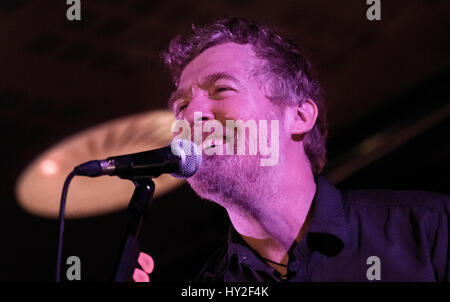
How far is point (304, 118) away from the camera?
1883 millimetres

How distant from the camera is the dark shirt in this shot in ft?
4.95

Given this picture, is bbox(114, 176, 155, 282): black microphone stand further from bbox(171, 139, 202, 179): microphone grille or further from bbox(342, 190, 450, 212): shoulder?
bbox(342, 190, 450, 212): shoulder

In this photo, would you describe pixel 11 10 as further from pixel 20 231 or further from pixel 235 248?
pixel 20 231

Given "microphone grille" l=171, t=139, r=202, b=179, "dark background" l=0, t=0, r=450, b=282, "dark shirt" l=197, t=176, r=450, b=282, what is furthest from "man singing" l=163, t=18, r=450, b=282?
"dark background" l=0, t=0, r=450, b=282

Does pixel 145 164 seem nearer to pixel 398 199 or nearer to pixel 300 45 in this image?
pixel 398 199

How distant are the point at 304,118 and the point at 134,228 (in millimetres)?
845

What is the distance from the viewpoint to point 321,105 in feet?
6.73

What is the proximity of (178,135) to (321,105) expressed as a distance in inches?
24.0

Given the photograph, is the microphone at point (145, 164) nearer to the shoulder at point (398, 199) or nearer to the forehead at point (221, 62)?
the forehead at point (221, 62)

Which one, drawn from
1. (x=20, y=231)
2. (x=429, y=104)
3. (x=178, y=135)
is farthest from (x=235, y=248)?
(x=20, y=231)

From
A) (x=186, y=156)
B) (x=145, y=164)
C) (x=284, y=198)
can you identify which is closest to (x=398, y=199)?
(x=284, y=198)

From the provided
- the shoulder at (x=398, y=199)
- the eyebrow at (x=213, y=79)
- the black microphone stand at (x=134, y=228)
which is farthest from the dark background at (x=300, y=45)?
the black microphone stand at (x=134, y=228)

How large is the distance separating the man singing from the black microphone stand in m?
0.32
